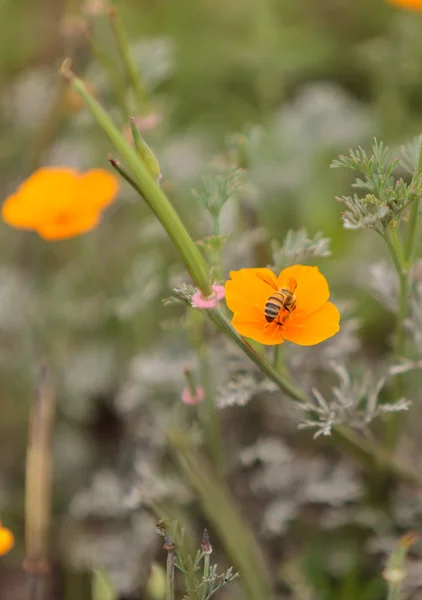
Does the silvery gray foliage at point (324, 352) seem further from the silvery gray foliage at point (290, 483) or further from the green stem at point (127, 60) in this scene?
the green stem at point (127, 60)

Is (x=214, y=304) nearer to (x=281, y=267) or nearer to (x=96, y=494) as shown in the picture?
(x=281, y=267)

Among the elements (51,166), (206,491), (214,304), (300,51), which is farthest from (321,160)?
(214,304)

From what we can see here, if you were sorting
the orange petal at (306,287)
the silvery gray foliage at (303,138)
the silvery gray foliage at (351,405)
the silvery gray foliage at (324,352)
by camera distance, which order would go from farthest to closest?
the silvery gray foliage at (303,138) → the silvery gray foliage at (324,352) → the silvery gray foliage at (351,405) → the orange petal at (306,287)

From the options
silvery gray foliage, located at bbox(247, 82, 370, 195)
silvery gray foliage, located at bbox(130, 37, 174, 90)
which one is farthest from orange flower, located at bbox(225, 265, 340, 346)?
silvery gray foliage, located at bbox(247, 82, 370, 195)

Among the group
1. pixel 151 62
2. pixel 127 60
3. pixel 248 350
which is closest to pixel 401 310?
pixel 248 350

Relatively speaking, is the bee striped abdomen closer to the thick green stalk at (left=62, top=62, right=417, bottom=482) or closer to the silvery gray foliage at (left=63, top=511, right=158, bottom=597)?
the thick green stalk at (left=62, top=62, right=417, bottom=482)

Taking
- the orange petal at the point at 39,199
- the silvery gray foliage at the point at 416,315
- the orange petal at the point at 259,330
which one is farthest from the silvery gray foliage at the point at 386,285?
the orange petal at the point at 39,199
